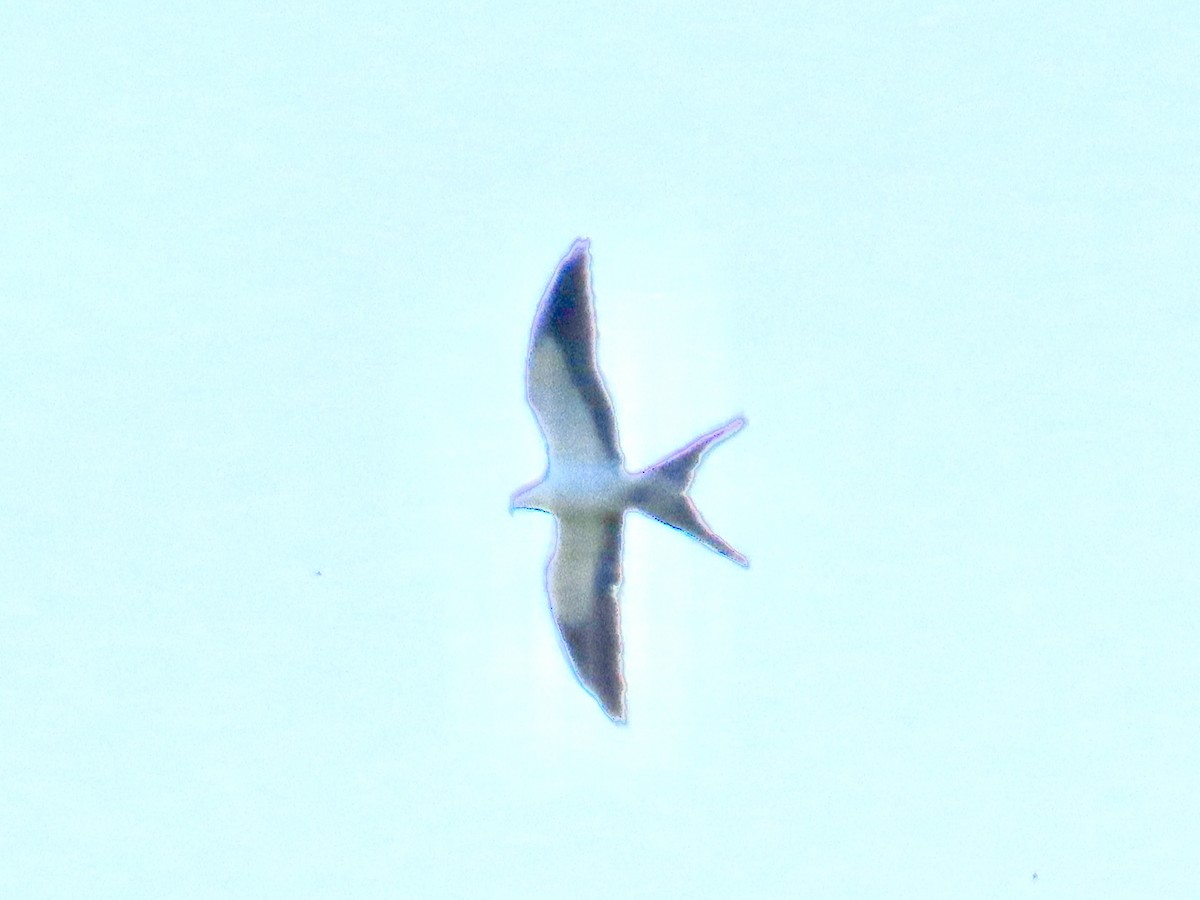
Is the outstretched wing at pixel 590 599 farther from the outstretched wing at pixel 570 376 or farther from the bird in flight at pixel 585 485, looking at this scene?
the outstretched wing at pixel 570 376

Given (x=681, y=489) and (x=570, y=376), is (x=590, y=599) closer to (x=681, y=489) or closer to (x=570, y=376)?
(x=681, y=489)

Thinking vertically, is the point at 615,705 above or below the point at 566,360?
below

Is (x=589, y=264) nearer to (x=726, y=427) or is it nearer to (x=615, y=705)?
(x=726, y=427)

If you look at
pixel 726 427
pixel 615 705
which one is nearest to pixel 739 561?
pixel 726 427

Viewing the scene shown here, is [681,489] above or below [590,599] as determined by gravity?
above

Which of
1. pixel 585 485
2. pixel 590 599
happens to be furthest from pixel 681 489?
pixel 590 599

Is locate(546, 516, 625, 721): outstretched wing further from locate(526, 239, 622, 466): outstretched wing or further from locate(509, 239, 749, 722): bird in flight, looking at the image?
locate(526, 239, 622, 466): outstretched wing
